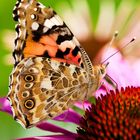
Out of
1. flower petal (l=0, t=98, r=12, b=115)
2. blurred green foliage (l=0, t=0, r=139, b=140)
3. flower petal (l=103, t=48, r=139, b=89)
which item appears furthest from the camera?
blurred green foliage (l=0, t=0, r=139, b=140)

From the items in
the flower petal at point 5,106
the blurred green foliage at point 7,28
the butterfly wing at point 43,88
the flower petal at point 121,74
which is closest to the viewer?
the butterfly wing at point 43,88

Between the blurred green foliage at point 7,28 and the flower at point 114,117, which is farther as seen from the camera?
the blurred green foliage at point 7,28

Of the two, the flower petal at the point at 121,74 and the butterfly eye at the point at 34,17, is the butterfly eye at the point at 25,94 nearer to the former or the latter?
the butterfly eye at the point at 34,17

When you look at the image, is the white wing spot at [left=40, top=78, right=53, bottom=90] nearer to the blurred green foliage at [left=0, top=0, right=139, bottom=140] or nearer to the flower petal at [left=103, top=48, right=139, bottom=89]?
the flower petal at [left=103, top=48, right=139, bottom=89]

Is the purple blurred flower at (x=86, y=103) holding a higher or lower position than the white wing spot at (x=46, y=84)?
lower

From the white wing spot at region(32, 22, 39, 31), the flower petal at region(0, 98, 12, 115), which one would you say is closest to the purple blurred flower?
the flower petal at region(0, 98, 12, 115)

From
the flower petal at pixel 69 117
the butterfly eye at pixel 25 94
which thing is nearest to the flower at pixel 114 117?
the flower petal at pixel 69 117

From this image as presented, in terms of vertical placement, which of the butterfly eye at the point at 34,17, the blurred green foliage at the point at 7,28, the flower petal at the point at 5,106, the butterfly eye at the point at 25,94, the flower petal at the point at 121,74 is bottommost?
the blurred green foliage at the point at 7,28

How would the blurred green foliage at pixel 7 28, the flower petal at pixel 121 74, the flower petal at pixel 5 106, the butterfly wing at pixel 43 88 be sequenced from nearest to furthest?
the butterfly wing at pixel 43 88 < the flower petal at pixel 5 106 < the flower petal at pixel 121 74 < the blurred green foliage at pixel 7 28
